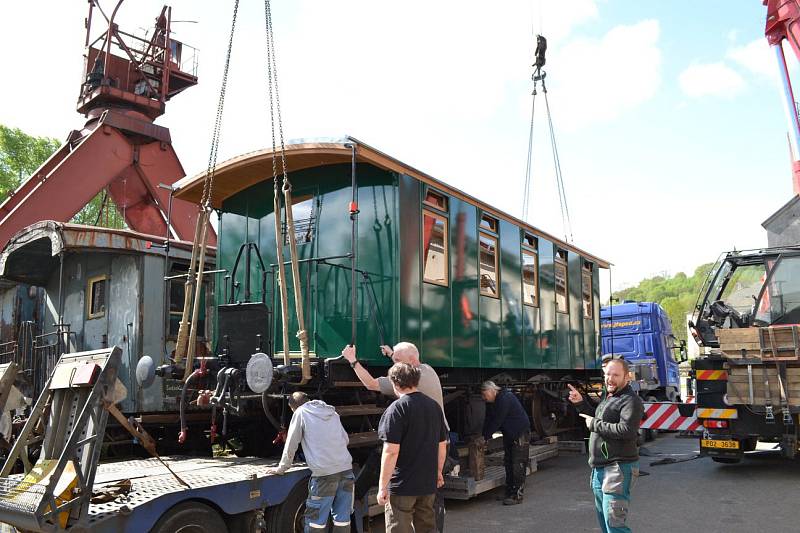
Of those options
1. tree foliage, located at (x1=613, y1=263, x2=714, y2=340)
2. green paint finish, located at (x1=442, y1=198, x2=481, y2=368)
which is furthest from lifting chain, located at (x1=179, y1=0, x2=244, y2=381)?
tree foliage, located at (x1=613, y1=263, x2=714, y2=340)

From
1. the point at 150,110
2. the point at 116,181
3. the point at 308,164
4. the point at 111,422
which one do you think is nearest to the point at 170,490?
the point at 308,164

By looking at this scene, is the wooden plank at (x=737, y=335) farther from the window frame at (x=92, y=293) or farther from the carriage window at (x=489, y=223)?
the window frame at (x=92, y=293)

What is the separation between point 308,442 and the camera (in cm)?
525

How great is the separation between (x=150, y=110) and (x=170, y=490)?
14465mm

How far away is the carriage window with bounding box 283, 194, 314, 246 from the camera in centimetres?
810

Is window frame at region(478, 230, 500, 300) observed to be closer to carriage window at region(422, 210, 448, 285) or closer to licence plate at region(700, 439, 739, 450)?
carriage window at region(422, 210, 448, 285)

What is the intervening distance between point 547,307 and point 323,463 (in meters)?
6.91

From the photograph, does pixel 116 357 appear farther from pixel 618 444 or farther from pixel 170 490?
pixel 618 444

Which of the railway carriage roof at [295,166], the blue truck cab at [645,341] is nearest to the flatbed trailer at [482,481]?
the railway carriage roof at [295,166]

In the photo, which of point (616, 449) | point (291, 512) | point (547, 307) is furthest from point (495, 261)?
point (616, 449)

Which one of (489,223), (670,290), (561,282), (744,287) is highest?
(670,290)

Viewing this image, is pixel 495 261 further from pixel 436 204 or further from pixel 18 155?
pixel 18 155

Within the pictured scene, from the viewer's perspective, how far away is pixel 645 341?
1608 cm

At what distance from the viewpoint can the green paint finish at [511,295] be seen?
9805 millimetres
